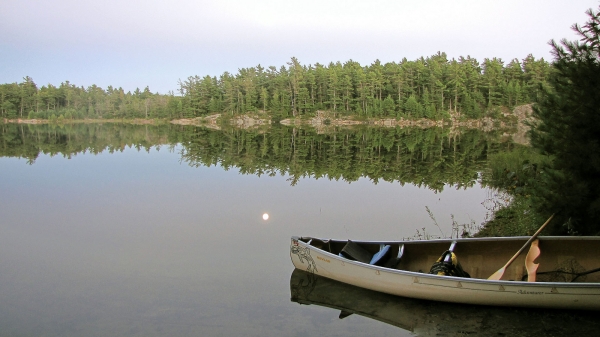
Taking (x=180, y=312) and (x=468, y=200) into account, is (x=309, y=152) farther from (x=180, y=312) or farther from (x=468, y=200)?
(x=180, y=312)

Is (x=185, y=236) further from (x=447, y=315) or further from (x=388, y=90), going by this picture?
(x=388, y=90)

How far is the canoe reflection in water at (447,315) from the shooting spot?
7.17 metres

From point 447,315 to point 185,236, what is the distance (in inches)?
294

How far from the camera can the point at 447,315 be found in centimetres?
771

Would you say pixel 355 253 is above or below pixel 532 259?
below

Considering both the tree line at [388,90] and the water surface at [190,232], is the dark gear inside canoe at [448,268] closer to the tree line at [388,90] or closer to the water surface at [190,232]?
the water surface at [190,232]

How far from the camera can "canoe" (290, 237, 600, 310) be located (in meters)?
7.34

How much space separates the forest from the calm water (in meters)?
66.6

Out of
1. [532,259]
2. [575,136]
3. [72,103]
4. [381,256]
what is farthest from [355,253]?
[72,103]

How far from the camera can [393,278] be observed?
7953 millimetres

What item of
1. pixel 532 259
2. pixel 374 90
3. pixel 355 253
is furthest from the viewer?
pixel 374 90

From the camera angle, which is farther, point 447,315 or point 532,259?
point 532,259

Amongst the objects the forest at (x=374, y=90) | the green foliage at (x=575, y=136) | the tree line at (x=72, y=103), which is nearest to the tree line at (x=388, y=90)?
the forest at (x=374, y=90)

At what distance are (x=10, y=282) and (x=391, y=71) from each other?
301ft
